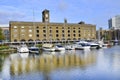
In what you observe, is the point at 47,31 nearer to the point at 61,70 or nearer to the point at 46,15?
the point at 46,15

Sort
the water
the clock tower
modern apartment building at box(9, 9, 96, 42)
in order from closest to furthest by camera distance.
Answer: the water, modern apartment building at box(9, 9, 96, 42), the clock tower

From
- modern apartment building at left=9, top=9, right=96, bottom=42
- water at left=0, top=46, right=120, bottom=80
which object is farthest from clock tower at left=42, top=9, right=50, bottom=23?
water at left=0, top=46, right=120, bottom=80

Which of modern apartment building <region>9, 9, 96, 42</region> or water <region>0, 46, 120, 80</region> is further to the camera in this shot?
modern apartment building <region>9, 9, 96, 42</region>

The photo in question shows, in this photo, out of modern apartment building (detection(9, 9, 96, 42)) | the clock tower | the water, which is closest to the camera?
the water

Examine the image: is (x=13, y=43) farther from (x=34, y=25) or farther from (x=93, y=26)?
(x=93, y=26)

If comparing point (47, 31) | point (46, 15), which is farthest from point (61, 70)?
point (46, 15)

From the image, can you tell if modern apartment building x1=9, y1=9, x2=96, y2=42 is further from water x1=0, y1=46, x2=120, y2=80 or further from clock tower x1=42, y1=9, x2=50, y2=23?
water x1=0, y1=46, x2=120, y2=80

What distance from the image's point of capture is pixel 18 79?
2942cm

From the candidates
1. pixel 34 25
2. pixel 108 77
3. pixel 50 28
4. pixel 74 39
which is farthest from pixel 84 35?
pixel 108 77

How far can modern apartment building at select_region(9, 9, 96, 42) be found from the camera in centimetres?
14088

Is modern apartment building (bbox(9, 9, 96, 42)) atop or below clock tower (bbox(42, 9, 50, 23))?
below

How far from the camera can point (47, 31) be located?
5842 inches

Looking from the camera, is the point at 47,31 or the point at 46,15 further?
the point at 46,15

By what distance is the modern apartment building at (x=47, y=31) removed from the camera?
140875 millimetres
